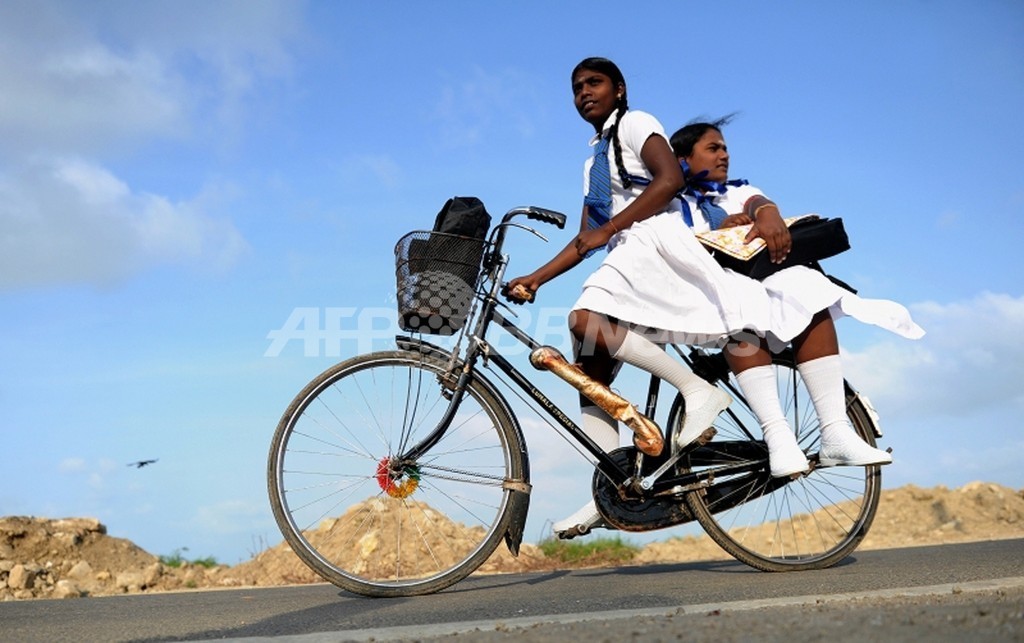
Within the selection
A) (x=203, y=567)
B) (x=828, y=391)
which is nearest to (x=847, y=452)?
(x=828, y=391)

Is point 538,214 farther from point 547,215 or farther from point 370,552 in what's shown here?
point 370,552

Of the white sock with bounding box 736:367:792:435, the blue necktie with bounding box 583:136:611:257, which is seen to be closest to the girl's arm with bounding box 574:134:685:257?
the blue necktie with bounding box 583:136:611:257

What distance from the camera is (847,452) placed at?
15.9 feet

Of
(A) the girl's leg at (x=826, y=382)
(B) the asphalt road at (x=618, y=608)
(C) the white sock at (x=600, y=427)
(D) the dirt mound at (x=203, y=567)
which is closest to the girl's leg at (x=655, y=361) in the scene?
(C) the white sock at (x=600, y=427)

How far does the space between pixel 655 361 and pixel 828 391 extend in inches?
35.1

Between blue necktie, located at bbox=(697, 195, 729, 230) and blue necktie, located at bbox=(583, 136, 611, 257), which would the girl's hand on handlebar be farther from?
blue necktie, located at bbox=(697, 195, 729, 230)

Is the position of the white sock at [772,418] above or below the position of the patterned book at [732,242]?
below

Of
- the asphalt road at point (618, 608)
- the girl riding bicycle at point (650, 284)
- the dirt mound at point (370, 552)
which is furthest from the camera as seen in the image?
the dirt mound at point (370, 552)

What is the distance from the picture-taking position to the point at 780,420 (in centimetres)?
480

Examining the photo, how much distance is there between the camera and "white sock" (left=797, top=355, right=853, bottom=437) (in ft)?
16.3

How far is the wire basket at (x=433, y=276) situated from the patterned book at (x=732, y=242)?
106cm

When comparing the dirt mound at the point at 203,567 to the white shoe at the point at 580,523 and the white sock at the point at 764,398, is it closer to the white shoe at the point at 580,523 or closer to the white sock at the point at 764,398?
the white shoe at the point at 580,523

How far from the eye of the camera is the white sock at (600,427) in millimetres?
5008

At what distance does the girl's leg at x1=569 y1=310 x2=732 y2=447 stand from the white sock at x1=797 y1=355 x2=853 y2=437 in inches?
18.6
